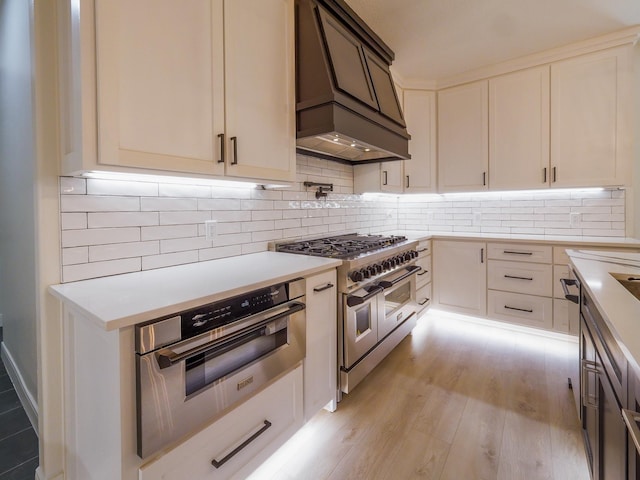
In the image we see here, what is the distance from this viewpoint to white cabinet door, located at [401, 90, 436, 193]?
3432 mm

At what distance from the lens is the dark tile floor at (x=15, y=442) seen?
1433 millimetres

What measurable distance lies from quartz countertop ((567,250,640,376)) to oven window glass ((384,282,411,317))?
3.68 ft

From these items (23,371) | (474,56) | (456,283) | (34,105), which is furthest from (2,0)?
(456,283)

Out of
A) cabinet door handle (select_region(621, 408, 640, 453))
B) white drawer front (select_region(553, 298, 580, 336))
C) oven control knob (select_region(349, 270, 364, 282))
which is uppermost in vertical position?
oven control knob (select_region(349, 270, 364, 282))

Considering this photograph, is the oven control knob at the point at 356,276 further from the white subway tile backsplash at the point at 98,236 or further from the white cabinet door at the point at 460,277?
the white cabinet door at the point at 460,277

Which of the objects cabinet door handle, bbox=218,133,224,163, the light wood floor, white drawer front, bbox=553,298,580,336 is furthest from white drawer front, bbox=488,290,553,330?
cabinet door handle, bbox=218,133,224,163

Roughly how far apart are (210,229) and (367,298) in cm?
104

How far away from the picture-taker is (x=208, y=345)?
41.6 inches

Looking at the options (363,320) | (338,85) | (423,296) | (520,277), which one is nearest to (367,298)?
(363,320)

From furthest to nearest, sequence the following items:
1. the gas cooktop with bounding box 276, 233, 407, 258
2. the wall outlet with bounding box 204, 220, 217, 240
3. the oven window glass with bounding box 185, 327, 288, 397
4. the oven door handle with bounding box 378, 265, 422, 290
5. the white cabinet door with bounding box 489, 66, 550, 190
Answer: the white cabinet door with bounding box 489, 66, 550, 190
the oven door handle with bounding box 378, 265, 422, 290
the gas cooktop with bounding box 276, 233, 407, 258
the wall outlet with bounding box 204, 220, 217, 240
the oven window glass with bounding box 185, 327, 288, 397

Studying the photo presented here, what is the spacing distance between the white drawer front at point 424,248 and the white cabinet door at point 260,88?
5.59 feet

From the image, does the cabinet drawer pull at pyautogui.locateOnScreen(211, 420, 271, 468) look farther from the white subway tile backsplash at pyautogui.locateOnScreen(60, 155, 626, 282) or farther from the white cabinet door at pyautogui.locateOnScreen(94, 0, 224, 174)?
the white cabinet door at pyautogui.locateOnScreen(94, 0, 224, 174)

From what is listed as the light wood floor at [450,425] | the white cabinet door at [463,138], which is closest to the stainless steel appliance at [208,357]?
the light wood floor at [450,425]

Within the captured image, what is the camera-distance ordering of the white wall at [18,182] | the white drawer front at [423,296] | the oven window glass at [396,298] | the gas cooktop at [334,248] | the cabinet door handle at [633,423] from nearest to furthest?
the cabinet door handle at [633,423] → the white wall at [18,182] → the gas cooktop at [334,248] → the oven window glass at [396,298] → the white drawer front at [423,296]
